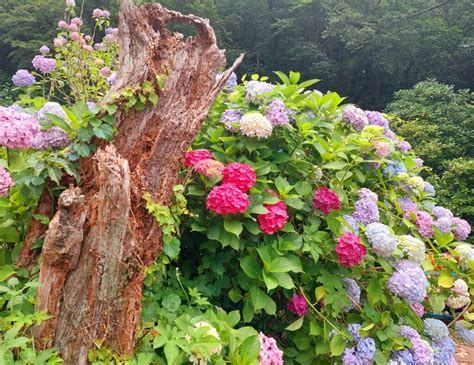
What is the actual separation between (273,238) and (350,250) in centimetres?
32

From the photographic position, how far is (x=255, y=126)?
162 centimetres

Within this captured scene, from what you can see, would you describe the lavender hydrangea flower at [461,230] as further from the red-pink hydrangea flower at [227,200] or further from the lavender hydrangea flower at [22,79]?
the lavender hydrangea flower at [22,79]

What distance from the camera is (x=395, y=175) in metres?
2.12

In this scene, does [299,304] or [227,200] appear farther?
[299,304]

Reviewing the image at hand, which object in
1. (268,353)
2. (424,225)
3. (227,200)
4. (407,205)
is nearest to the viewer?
(268,353)

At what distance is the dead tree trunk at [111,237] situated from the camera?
43.1 inches

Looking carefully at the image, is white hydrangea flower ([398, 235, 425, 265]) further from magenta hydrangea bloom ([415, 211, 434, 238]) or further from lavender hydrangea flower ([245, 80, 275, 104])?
lavender hydrangea flower ([245, 80, 275, 104])

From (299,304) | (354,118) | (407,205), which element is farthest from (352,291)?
(354,118)

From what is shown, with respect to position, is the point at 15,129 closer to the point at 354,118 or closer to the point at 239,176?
the point at 239,176

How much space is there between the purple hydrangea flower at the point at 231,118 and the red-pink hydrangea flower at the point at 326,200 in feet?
1.53

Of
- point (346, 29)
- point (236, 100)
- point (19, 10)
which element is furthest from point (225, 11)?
point (236, 100)

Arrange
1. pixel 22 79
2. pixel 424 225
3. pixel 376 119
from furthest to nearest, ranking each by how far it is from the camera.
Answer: pixel 22 79 < pixel 376 119 < pixel 424 225

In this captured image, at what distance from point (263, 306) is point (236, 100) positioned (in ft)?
3.31

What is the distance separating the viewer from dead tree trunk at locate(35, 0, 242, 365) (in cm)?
110
